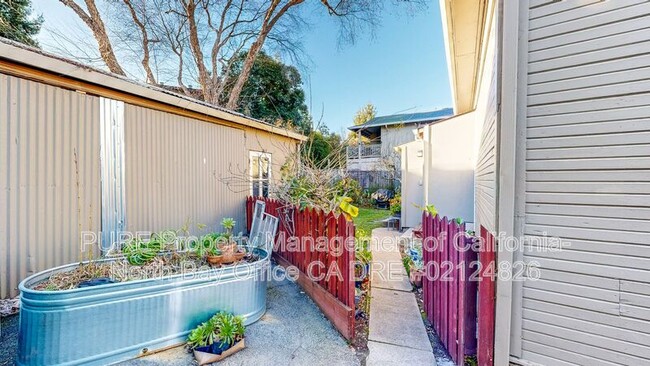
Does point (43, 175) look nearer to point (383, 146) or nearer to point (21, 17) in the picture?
point (21, 17)

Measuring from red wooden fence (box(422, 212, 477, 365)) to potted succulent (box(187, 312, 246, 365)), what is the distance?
2023 mm

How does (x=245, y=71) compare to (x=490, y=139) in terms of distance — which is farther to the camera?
(x=245, y=71)

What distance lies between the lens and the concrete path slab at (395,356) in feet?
8.20

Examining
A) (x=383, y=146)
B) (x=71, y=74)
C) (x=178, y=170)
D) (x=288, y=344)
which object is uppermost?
(x=383, y=146)

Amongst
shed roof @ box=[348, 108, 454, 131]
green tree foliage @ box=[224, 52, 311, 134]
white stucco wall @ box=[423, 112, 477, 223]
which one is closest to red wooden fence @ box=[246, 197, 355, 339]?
white stucco wall @ box=[423, 112, 477, 223]

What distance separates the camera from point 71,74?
3682mm

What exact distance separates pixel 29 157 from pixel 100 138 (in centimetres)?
89

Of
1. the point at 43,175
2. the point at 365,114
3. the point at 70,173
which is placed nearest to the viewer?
the point at 43,175

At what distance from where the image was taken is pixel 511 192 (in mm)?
1965

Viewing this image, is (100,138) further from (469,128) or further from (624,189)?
(469,128)

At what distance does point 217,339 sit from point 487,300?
7.82ft

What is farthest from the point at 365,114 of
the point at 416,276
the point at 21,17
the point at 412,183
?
the point at 416,276

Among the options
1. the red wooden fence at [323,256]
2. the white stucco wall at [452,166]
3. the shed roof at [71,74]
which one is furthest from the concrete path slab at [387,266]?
the shed roof at [71,74]

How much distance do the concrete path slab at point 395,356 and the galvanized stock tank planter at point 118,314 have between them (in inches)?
58.2
